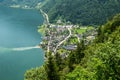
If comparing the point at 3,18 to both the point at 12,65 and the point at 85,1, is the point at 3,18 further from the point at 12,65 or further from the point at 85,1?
the point at 12,65

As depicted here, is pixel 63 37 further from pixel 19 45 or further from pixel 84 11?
pixel 84 11

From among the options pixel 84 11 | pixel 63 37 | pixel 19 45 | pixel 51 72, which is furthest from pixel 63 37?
pixel 51 72

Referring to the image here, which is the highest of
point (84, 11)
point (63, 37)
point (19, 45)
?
point (84, 11)

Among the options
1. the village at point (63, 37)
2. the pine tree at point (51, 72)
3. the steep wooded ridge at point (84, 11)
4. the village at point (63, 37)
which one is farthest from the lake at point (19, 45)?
the pine tree at point (51, 72)

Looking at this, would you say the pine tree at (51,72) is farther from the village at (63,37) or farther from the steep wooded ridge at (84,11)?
the steep wooded ridge at (84,11)

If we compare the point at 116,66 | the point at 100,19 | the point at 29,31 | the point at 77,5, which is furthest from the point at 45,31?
the point at 116,66

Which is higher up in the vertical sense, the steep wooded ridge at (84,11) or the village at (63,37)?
the steep wooded ridge at (84,11)
